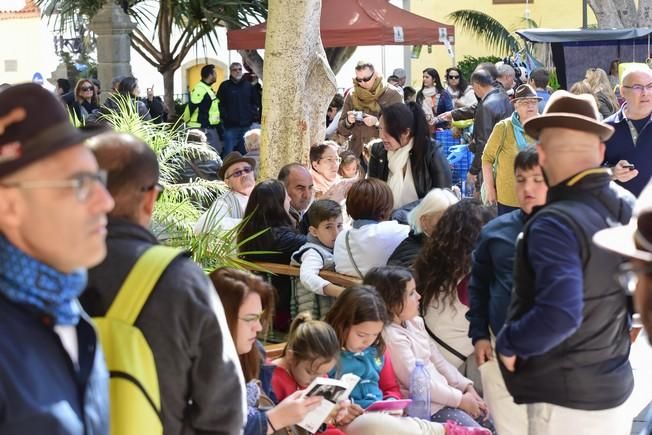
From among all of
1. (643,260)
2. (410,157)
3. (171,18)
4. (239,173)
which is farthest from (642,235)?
(171,18)

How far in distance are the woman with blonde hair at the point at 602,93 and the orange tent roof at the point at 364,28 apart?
448 centimetres

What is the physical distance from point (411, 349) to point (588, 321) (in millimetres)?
1772

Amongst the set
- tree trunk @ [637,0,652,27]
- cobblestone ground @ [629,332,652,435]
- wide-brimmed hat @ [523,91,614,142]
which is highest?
tree trunk @ [637,0,652,27]

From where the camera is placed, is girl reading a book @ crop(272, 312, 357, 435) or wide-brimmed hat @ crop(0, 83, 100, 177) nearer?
wide-brimmed hat @ crop(0, 83, 100, 177)

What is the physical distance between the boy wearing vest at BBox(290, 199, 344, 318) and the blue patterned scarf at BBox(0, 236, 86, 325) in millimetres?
4244

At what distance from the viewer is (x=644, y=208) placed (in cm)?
263

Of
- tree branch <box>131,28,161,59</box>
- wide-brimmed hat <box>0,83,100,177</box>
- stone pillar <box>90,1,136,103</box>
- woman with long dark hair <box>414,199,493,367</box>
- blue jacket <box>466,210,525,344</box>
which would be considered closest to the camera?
wide-brimmed hat <box>0,83,100,177</box>

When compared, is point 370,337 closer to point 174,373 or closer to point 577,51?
point 174,373

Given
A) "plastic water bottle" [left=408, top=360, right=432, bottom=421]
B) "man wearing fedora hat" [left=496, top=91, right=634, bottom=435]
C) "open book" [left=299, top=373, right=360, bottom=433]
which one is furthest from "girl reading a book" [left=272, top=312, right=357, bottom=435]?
"man wearing fedora hat" [left=496, top=91, right=634, bottom=435]

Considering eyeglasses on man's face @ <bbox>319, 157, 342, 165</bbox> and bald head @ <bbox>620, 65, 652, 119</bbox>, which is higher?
bald head @ <bbox>620, 65, 652, 119</bbox>

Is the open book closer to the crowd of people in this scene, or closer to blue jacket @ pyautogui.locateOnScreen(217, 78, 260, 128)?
the crowd of people

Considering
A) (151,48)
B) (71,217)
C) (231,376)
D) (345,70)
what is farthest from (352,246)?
(345,70)

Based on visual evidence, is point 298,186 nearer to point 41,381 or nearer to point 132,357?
point 132,357

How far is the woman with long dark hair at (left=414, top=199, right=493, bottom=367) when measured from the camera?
6621 mm
